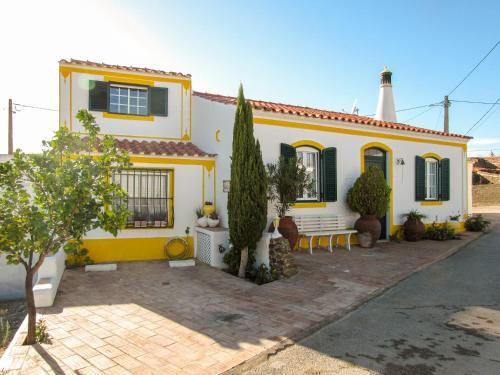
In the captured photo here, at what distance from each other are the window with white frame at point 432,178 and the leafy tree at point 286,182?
6505 mm

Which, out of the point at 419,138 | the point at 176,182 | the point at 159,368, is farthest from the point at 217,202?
the point at 419,138

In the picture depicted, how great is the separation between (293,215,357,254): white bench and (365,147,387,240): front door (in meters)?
2.14

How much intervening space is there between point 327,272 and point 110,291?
14.6 ft

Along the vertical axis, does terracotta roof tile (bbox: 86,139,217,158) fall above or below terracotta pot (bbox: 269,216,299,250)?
above

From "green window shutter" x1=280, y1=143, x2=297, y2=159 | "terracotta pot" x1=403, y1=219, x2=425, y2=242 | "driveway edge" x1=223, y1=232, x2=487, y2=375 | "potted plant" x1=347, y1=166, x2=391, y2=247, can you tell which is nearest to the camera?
"driveway edge" x1=223, y1=232, x2=487, y2=375

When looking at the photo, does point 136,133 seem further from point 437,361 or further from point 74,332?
point 437,361

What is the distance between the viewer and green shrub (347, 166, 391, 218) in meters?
10.4

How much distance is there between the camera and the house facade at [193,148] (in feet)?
30.4

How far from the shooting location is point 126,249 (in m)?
9.05

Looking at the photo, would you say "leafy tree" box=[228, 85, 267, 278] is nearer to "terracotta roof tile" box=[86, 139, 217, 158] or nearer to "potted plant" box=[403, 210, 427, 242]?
"terracotta roof tile" box=[86, 139, 217, 158]

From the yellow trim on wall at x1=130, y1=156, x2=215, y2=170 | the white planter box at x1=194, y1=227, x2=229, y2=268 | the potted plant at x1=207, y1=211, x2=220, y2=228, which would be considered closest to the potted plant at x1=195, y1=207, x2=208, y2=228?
the potted plant at x1=207, y1=211, x2=220, y2=228

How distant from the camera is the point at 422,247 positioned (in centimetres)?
1094

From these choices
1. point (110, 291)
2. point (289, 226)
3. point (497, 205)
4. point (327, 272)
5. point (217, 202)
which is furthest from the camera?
point (497, 205)

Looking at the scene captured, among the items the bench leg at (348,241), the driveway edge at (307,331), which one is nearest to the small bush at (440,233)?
the bench leg at (348,241)
